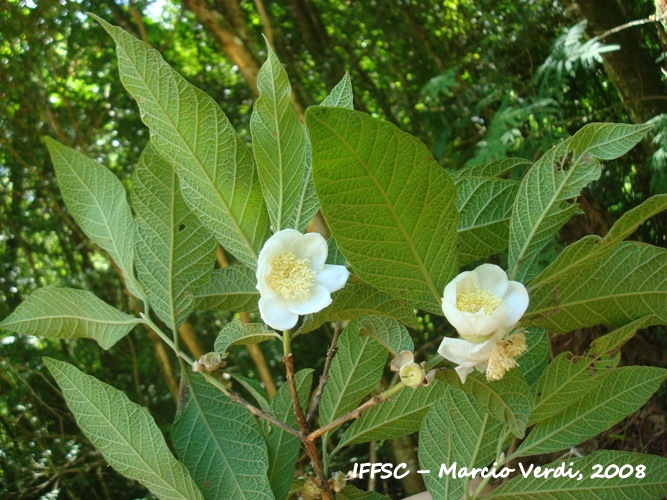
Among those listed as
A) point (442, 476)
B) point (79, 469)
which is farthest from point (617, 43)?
point (79, 469)

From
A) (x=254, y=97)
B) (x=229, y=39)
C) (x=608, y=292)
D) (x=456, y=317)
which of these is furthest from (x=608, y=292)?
(x=254, y=97)

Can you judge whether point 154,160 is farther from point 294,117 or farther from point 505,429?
point 505,429

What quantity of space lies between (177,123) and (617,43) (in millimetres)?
1371

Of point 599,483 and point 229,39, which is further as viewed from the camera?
point 229,39

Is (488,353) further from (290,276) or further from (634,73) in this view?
(634,73)

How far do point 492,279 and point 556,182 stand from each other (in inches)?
2.6

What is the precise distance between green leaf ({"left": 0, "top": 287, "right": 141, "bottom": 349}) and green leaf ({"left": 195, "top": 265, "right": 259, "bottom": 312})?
45 mm

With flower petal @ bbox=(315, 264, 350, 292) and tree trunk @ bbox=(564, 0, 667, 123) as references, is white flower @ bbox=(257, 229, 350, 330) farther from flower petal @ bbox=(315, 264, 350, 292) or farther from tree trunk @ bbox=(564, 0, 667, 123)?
tree trunk @ bbox=(564, 0, 667, 123)

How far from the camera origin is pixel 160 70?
1.12 ft

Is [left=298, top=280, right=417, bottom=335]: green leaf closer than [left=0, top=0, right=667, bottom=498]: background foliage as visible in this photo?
Yes

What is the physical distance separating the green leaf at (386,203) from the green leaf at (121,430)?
0.55 ft

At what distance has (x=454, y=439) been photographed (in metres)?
0.45

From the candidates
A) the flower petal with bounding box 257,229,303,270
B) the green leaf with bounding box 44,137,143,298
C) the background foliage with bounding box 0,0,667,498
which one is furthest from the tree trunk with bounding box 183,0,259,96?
the flower petal with bounding box 257,229,303,270

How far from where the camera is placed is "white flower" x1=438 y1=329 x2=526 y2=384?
31 cm
